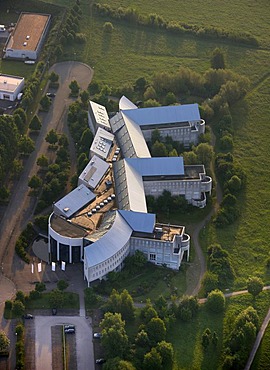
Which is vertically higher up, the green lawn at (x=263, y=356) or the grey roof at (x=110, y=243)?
the grey roof at (x=110, y=243)

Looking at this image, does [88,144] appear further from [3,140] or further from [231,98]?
[231,98]

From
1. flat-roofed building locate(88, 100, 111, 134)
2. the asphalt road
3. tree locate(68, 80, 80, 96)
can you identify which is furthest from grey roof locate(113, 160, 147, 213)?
tree locate(68, 80, 80, 96)

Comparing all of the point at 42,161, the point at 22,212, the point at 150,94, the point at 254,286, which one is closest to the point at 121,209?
the point at 22,212

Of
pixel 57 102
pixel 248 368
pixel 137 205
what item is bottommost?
pixel 248 368

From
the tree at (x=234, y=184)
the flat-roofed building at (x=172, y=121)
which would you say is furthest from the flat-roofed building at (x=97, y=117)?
the tree at (x=234, y=184)

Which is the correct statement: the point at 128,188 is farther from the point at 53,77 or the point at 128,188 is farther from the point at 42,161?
the point at 53,77

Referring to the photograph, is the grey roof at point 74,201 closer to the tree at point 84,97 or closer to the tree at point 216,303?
the tree at point 216,303

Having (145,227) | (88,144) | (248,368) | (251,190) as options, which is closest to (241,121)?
(251,190)
